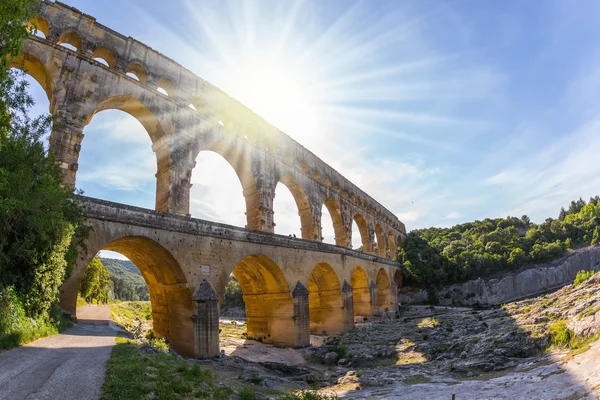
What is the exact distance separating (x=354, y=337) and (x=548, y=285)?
33536 millimetres

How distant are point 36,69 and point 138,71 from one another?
198 inches

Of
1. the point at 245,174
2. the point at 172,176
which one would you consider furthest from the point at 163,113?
the point at 245,174

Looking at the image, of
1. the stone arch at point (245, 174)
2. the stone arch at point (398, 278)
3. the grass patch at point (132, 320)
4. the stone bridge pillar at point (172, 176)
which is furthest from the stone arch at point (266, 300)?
the stone arch at point (398, 278)

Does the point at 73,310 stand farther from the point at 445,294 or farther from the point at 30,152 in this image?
the point at 445,294

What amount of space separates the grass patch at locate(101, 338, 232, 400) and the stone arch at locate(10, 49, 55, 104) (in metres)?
12.6

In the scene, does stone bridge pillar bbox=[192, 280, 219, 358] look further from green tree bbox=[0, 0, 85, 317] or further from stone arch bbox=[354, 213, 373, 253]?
stone arch bbox=[354, 213, 373, 253]

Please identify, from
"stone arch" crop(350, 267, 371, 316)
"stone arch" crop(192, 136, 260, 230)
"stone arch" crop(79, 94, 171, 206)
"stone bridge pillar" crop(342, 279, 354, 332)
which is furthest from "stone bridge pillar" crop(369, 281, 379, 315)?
"stone arch" crop(79, 94, 171, 206)

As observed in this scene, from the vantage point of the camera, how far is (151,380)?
24.1 ft

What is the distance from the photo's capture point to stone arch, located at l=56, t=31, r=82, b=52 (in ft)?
56.7

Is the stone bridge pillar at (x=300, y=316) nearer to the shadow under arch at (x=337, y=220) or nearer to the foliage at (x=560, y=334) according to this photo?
the foliage at (x=560, y=334)

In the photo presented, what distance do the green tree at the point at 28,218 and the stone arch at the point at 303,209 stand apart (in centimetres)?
1863

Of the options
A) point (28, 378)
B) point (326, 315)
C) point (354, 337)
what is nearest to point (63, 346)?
point (28, 378)

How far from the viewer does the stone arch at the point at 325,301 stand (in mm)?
26453

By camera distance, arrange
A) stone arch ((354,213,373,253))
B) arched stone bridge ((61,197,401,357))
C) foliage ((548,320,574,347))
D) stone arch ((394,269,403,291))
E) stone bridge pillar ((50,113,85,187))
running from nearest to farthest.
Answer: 1. foliage ((548,320,574,347))
2. arched stone bridge ((61,197,401,357))
3. stone bridge pillar ((50,113,85,187))
4. stone arch ((354,213,373,253))
5. stone arch ((394,269,403,291))
